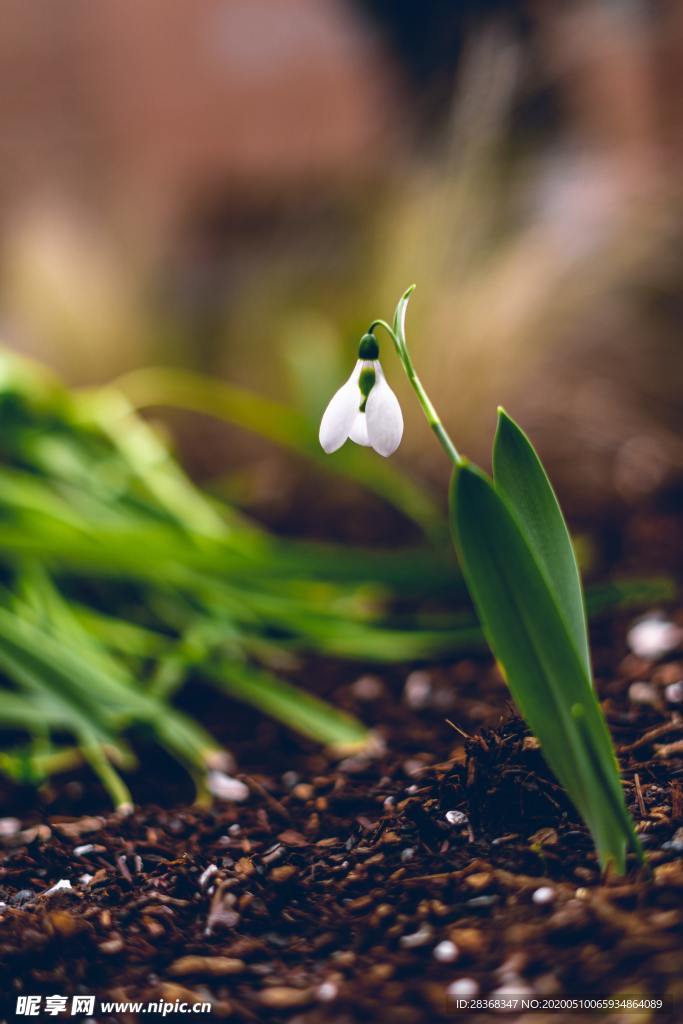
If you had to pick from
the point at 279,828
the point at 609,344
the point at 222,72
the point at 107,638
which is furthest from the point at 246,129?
the point at 279,828

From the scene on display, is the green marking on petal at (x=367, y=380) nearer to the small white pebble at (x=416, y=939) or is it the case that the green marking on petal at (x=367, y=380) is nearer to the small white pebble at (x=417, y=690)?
the small white pebble at (x=416, y=939)

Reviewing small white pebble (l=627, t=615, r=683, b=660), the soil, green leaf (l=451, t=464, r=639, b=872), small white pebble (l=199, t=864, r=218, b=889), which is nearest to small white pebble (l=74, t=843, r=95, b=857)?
the soil

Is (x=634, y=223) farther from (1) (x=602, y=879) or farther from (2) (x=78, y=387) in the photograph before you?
(2) (x=78, y=387)

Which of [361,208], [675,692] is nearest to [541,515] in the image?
[675,692]

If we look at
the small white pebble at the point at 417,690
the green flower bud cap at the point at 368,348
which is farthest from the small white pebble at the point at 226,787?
the green flower bud cap at the point at 368,348

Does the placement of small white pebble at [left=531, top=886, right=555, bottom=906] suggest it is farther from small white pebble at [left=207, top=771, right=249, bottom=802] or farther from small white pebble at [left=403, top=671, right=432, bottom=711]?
small white pebble at [left=403, top=671, right=432, bottom=711]

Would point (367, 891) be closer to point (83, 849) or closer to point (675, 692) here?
point (83, 849)
